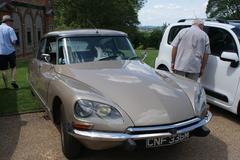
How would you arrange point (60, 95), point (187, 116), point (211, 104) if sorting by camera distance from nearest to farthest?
1. point (187, 116)
2. point (60, 95)
3. point (211, 104)

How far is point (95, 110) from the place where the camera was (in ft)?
15.1

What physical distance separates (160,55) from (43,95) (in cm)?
352

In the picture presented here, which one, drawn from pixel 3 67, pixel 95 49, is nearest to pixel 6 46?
pixel 3 67

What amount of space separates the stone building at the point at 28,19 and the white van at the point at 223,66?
2368 cm

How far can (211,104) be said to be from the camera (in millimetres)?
8008

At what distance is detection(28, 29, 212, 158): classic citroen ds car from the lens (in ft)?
14.8

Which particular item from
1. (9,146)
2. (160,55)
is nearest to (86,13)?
(160,55)

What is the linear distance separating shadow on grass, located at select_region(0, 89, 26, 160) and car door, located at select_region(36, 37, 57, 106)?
0.66m

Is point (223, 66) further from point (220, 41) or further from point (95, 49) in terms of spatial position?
point (95, 49)

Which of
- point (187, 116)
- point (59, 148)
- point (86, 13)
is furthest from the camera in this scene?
point (86, 13)

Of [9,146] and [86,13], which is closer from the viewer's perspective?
[9,146]

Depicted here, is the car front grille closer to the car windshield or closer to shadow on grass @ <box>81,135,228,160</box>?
shadow on grass @ <box>81,135,228,160</box>

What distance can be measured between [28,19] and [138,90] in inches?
1336

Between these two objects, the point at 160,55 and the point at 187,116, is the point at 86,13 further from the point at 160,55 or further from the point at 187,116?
the point at 187,116
